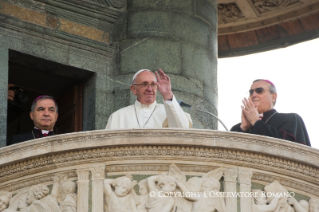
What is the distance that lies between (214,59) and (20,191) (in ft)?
14.2

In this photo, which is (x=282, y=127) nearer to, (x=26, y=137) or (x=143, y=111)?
(x=143, y=111)

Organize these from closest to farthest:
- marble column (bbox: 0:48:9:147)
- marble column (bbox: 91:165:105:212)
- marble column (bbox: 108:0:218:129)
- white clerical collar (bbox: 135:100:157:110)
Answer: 1. marble column (bbox: 91:165:105:212)
2. white clerical collar (bbox: 135:100:157:110)
3. marble column (bbox: 0:48:9:147)
4. marble column (bbox: 108:0:218:129)

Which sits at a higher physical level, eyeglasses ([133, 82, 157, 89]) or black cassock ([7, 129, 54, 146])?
eyeglasses ([133, 82, 157, 89])

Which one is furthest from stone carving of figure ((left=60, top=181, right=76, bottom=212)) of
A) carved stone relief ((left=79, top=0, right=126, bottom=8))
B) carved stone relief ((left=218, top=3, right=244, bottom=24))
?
carved stone relief ((left=218, top=3, right=244, bottom=24))

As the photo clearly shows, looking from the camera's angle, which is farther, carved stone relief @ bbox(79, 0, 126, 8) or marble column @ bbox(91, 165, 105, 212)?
carved stone relief @ bbox(79, 0, 126, 8)

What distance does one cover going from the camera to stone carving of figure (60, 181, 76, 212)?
53.5ft

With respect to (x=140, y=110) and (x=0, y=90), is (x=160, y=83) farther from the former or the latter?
(x=0, y=90)

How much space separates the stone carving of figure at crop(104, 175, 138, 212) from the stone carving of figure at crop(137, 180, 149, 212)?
0.05 m

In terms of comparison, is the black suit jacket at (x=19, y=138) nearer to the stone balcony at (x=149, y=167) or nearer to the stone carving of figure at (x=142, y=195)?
the stone balcony at (x=149, y=167)

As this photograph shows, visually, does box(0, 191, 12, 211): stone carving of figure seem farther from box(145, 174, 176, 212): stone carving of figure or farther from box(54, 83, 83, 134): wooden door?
box(54, 83, 83, 134): wooden door

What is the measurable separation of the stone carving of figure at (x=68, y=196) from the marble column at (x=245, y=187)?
165 centimetres

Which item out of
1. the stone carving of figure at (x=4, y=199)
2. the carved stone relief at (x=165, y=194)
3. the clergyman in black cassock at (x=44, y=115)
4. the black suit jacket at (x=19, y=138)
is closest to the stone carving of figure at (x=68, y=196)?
the carved stone relief at (x=165, y=194)

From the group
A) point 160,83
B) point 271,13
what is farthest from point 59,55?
point 271,13

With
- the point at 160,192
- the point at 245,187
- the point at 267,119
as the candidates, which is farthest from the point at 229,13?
the point at 160,192
